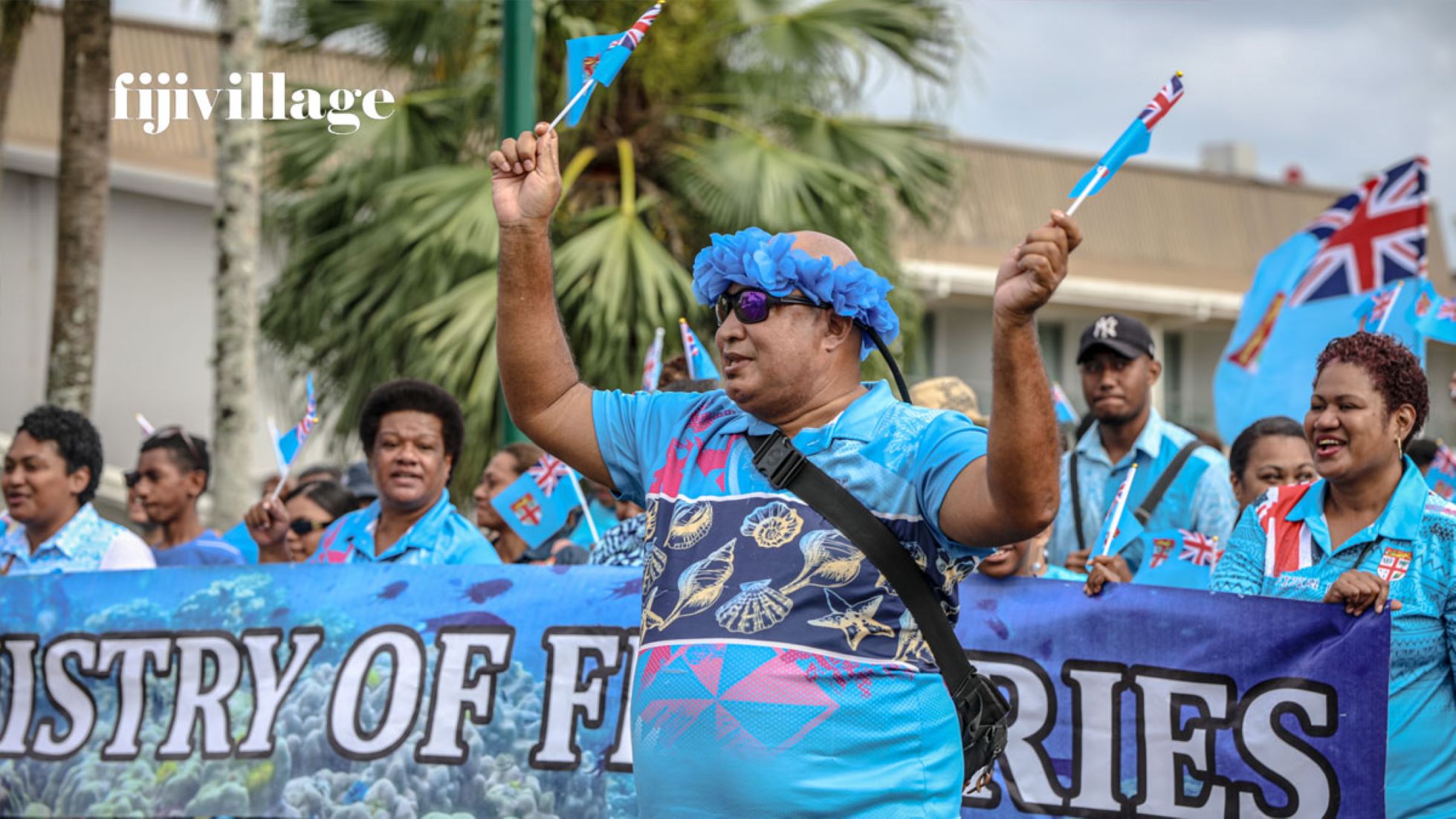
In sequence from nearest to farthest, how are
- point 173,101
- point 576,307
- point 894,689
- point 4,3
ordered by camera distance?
point 894,689 < point 576,307 < point 4,3 < point 173,101

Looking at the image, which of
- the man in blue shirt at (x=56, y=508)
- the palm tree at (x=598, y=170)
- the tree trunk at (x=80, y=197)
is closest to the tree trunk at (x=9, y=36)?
the tree trunk at (x=80, y=197)

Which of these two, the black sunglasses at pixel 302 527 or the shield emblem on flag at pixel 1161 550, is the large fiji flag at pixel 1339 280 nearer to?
the shield emblem on flag at pixel 1161 550

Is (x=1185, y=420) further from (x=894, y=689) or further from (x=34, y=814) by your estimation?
(x=894, y=689)

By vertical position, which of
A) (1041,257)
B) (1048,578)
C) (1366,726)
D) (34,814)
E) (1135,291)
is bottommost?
(34,814)

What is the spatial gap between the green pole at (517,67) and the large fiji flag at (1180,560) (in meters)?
3.44

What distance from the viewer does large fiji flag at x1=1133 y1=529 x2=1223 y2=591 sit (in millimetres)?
5148

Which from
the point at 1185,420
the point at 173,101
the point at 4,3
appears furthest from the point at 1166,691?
the point at 1185,420

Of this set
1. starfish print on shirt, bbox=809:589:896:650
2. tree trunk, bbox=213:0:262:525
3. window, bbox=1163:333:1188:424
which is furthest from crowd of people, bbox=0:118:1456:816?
window, bbox=1163:333:1188:424

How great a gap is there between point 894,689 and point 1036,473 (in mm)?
516

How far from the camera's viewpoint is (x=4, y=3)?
40.5ft

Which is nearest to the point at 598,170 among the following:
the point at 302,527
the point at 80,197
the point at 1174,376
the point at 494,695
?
the point at 80,197

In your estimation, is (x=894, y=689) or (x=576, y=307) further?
(x=576, y=307)

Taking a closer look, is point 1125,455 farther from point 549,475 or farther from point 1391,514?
point 549,475

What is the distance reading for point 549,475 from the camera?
19.8ft
